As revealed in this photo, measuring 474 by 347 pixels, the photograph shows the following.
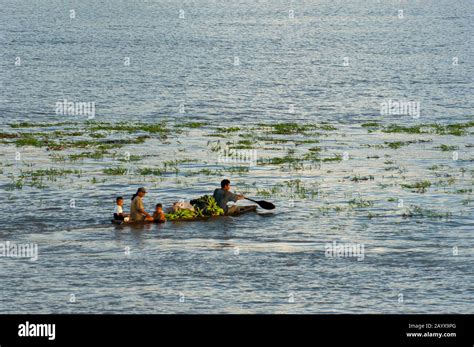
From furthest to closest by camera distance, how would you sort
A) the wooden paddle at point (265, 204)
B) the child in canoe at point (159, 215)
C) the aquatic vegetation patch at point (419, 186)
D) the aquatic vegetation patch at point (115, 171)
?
the aquatic vegetation patch at point (115, 171) < the aquatic vegetation patch at point (419, 186) < the wooden paddle at point (265, 204) < the child in canoe at point (159, 215)

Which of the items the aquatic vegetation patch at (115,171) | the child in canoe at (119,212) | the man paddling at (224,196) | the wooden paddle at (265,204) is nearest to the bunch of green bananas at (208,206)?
the man paddling at (224,196)

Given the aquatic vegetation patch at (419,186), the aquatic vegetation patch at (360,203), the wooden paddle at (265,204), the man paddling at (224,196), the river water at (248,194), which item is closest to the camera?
the river water at (248,194)

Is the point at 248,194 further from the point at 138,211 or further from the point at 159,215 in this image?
the point at 138,211

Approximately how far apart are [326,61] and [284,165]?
69.7 metres

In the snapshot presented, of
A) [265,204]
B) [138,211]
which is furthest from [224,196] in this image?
[138,211]

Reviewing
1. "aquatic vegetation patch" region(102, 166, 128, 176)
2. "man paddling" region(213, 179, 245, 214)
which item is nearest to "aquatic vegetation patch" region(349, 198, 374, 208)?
"man paddling" region(213, 179, 245, 214)

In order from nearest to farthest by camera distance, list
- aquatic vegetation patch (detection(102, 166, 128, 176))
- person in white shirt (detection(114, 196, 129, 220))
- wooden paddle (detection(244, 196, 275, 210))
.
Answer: person in white shirt (detection(114, 196, 129, 220))
wooden paddle (detection(244, 196, 275, 210))
aquatic vegetation patch (detection(102, 166, 128, 176))

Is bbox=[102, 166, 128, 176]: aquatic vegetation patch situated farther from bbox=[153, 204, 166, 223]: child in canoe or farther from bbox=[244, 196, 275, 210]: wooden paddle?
bbox=[153, 204, 166, 223]: child in canoe

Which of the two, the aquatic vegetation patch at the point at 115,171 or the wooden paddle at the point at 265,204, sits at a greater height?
the aquatic vegetation patch at the point at 115,171

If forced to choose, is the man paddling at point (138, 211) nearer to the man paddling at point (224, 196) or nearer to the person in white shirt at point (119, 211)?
the person in white shirt at point (119, 211)

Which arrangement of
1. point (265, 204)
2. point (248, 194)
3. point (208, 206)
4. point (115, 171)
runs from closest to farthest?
point (208, 206)
point (265, 204)
point (248, 194)
point (115, 171)

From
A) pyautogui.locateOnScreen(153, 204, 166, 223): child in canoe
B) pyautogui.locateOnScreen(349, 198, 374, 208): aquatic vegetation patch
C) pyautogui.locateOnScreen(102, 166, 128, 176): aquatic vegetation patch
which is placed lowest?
pyautogui.locateOnScreen(153, 204, 166, 223): child in canoe

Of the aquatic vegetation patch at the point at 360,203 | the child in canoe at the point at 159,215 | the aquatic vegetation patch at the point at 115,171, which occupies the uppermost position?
the aquatic vegetation patch at the point at 115,171
